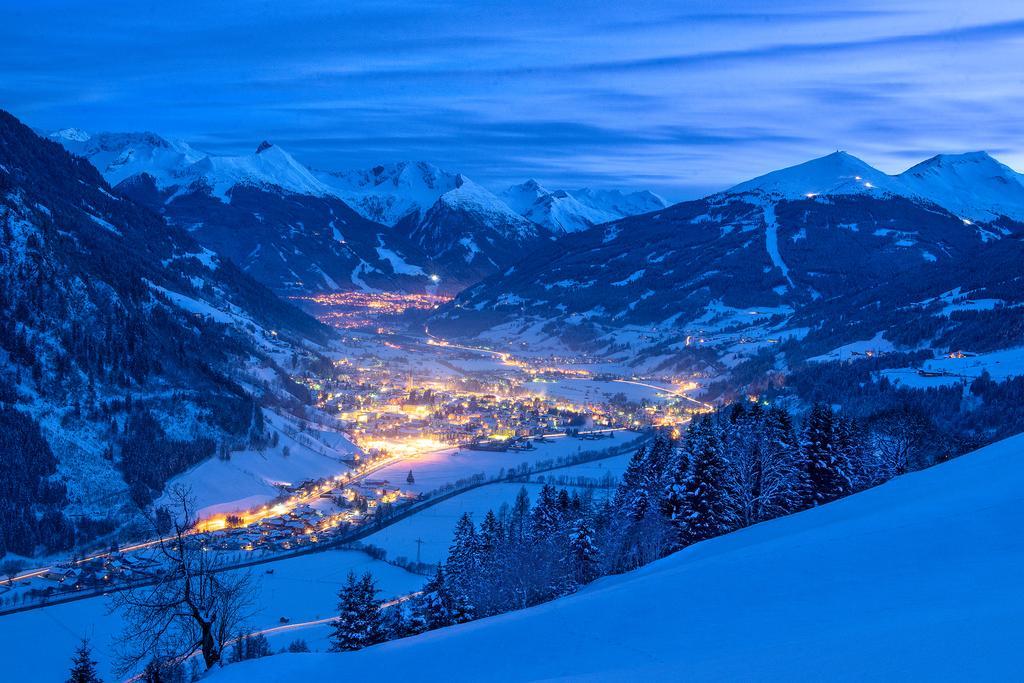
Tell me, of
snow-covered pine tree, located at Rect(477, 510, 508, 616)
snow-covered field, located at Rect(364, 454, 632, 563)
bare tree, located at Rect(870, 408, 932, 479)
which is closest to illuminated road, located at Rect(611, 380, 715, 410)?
snow-covered field, located at Rect(364, 454, 632, 563)

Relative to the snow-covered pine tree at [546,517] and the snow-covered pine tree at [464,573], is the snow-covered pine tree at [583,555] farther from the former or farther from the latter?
the snow-covered pine tree at [464,573]

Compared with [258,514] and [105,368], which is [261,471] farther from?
[105,368]

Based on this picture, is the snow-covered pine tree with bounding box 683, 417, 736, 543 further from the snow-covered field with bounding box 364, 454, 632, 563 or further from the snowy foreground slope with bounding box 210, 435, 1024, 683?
the snow-covered field with bounding box 364, 454, 632, 563

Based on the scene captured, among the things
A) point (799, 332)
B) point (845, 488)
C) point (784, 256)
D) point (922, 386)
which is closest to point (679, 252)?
point (784, 256)

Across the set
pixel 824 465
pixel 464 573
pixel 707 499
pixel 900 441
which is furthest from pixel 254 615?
pixel 900 441

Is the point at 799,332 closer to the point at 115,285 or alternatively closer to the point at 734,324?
the point at 734,324

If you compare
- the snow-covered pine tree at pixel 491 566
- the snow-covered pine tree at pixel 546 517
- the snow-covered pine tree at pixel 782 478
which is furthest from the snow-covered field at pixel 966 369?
the snow-covered pine tree at pixel 491 566
